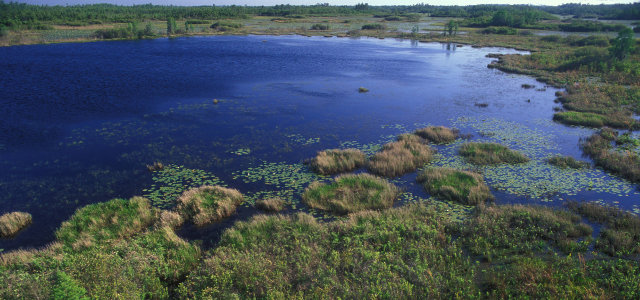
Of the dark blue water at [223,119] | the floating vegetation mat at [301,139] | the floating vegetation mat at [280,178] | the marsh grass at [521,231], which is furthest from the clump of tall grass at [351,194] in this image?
the floating vegetation mat at [301,139]

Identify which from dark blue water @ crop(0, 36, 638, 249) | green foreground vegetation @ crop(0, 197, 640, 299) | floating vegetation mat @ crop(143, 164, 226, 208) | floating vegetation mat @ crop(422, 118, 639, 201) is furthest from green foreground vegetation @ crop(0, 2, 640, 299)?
dark blue water @ crop(0, 36, 638, 249)

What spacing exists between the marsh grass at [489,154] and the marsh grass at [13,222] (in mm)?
22676

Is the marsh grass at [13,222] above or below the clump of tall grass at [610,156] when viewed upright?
below

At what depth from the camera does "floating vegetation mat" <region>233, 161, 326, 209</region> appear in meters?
17.2

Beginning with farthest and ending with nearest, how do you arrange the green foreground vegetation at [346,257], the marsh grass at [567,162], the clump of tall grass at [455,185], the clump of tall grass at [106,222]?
1. the marsh grass at [567,162]
2. the clump of tall grass at [455,185]
3. the clump of tall grass at [106,222]
4. the green foreground vegetation at [346,257]

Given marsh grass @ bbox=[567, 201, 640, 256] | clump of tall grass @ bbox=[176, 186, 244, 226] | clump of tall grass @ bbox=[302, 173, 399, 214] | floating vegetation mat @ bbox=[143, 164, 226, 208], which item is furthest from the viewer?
floating vegetation mat @ bbox=[143, 164, 226, 208]

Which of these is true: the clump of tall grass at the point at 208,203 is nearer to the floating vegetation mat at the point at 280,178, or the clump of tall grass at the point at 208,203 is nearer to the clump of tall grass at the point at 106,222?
the floating vegetation mat at the point at 280,178

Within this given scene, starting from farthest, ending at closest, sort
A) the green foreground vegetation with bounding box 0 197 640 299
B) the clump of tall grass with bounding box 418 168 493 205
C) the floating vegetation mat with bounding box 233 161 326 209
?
1. the floating vegetation mat with bounding box 233 161 326 209
2. the clump of tall grass with bounding box 418 168 493 205
3. the green foreground vegetation with bounding box 0 197 640 299

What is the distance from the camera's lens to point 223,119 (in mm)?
28438

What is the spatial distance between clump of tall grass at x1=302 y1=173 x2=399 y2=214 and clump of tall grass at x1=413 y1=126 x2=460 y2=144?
8.18 m

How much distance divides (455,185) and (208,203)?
40.1ft

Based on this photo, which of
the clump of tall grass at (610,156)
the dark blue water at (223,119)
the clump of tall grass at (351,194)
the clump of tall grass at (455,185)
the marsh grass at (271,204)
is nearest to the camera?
the marsh grass at (271,204)

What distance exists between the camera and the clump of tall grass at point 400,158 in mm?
19797

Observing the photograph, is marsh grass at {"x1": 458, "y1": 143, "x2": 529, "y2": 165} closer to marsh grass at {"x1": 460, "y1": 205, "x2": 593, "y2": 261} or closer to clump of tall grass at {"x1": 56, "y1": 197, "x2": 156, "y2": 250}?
marsh grass at {"x1": 460, "y1": 205, "x2": 593, "y2": 261}
